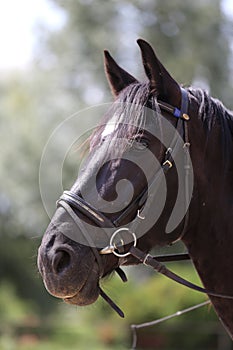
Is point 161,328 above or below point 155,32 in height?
below

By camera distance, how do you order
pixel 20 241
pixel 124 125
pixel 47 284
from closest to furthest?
pixel 47 284 < pixel 124 125 < pixel 20 241

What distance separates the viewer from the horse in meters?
2.95

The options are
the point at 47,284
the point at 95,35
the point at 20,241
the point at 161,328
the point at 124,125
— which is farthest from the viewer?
the point at 20,241

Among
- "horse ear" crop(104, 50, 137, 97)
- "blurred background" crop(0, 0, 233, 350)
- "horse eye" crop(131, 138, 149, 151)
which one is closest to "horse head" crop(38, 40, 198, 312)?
"horse eye" crop(131, 138, 149, 151)

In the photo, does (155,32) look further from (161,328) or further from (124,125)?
(124,125)

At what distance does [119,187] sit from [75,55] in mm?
17170

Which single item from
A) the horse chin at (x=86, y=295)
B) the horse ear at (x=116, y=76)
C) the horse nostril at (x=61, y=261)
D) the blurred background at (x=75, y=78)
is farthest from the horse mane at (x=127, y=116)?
the blurred background at (x=75, y=78)

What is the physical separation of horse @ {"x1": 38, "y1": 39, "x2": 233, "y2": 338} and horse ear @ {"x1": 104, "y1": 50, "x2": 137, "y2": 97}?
83 mm

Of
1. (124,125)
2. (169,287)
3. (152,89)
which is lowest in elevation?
(169,287)

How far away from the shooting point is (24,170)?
20.6 meters

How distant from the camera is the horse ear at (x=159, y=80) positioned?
3.18 meters

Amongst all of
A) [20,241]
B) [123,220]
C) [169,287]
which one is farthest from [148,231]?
[20,241]

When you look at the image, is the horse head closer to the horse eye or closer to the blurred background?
the horse eye

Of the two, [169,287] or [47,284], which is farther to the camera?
[169,287]
